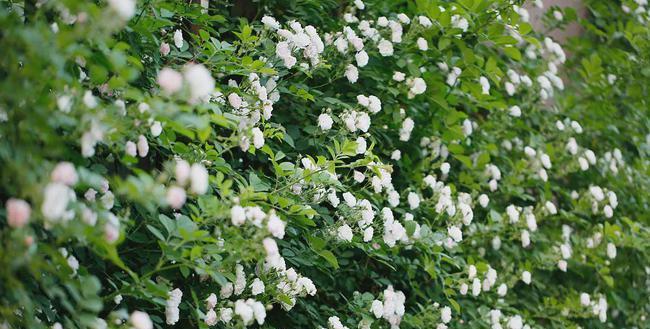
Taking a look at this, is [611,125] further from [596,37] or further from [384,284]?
[384,284]

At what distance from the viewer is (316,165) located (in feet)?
6.98

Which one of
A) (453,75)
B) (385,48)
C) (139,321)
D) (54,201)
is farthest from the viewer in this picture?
(453,75)

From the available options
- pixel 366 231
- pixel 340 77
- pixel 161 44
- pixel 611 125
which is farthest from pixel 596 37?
pixel 161 44

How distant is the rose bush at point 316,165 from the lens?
1404 millimetres

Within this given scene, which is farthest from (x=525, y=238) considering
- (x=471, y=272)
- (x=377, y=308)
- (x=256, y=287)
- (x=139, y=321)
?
(x=139, y=321)

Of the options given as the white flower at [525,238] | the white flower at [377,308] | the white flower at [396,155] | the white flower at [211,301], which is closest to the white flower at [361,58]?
the white flower at [396,155]

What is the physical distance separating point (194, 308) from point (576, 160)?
2161 mm

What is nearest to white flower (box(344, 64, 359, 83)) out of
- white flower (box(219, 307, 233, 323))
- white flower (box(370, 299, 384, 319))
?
white flower (box(370, 299, 384, 319))

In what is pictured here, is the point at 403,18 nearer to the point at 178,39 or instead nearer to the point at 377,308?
the point at 178,39

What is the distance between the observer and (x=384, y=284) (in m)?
2.73

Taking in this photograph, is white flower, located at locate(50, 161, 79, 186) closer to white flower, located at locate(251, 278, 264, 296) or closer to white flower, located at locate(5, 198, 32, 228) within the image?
white flower, located at locate(5, 198, 32, 228)

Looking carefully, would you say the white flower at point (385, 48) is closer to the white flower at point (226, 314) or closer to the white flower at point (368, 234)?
the white flower at point (368, 234)

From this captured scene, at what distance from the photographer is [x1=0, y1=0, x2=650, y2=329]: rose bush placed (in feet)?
4.61

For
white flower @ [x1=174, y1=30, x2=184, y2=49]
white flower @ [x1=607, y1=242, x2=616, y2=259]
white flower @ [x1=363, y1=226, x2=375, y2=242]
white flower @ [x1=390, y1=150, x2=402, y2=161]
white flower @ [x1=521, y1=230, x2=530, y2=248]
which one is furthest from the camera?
white flower @ [x1=607, y1=242, x2=616, y2=259]
